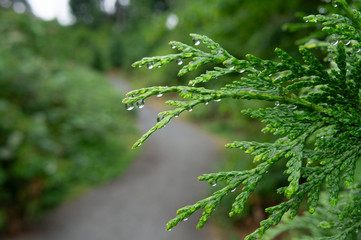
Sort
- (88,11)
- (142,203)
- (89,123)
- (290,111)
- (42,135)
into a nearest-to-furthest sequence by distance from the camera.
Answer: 1. (290,111)
2. (42,135)
3. (142,203)
4. (89,123)
5. (88,11)

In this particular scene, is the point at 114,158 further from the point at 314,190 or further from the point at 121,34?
the point at 121,34

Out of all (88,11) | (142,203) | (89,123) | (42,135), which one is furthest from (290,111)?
(88,11)

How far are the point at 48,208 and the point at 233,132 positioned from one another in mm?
10853

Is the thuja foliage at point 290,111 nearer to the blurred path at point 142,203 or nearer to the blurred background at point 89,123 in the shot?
the blurred background at point 89,123

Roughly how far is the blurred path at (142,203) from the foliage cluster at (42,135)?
55 cm

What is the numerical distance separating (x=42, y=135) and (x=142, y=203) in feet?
11.5

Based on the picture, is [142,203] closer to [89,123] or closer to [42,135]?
[42,135]

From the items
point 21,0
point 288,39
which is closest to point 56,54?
point 21,0

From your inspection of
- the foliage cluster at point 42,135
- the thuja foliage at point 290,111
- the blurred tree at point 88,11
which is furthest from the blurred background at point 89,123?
the blurred tree at point 88,11

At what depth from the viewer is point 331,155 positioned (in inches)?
38.9

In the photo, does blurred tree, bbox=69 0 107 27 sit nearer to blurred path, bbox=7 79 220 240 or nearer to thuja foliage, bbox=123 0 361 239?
blurred path, bbox=7 79 220 240

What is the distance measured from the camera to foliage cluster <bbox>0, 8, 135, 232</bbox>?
686 centimetres

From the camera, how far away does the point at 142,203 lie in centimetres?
872

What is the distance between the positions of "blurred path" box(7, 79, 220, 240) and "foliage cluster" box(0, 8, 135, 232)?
1.81 ft
